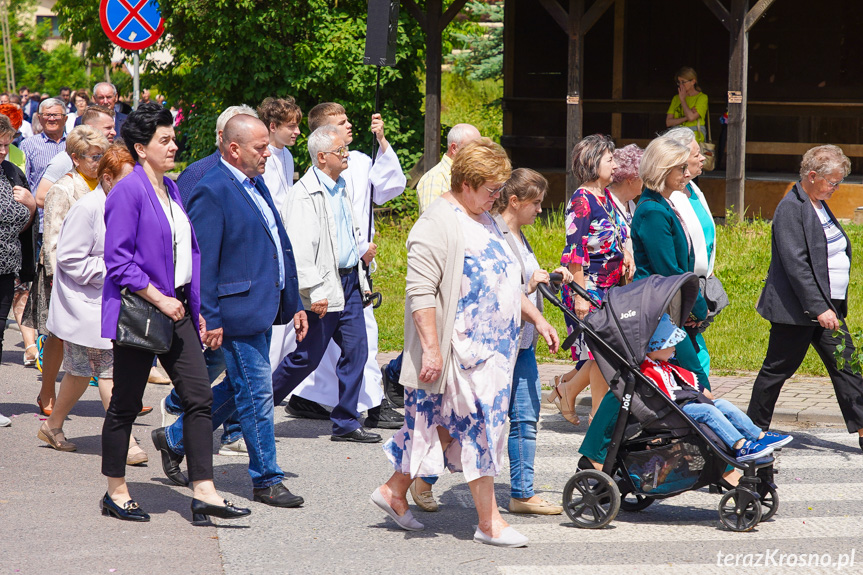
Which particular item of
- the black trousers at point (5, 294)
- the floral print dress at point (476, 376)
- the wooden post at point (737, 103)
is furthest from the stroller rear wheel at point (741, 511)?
the wooden post at point (737, 103)

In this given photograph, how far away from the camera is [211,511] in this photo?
17.4 feet

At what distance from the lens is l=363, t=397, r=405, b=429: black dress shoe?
299 inches

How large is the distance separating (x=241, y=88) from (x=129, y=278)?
1404 cm

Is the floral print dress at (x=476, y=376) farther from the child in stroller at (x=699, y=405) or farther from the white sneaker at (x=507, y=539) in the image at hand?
the child in stroller at (x=699, y=405)

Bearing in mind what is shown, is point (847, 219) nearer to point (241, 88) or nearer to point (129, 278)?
point (241, 88)

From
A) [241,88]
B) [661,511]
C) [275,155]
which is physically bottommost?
[661,511]

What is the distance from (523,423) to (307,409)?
2748 millimetres

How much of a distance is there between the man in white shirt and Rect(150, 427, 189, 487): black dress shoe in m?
1.94

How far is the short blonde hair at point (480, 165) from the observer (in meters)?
5.02

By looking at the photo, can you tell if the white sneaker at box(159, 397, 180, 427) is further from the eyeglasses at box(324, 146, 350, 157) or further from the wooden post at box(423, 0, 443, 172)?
the wooden post at box(423, 0, 443, 172)

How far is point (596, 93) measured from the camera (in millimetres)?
19812

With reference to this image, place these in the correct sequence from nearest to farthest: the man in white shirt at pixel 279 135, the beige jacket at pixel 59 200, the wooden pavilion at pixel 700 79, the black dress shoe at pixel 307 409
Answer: the beige jacket at pixel 59 200, the man in white shirt at pixel 279 135, the black dress shoe at pixel 307 409, the wooden pavilion at pixel 700 79

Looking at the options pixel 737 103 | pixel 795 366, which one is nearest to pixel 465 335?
pixel 795 366

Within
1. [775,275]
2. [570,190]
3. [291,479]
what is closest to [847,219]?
[570,190]
